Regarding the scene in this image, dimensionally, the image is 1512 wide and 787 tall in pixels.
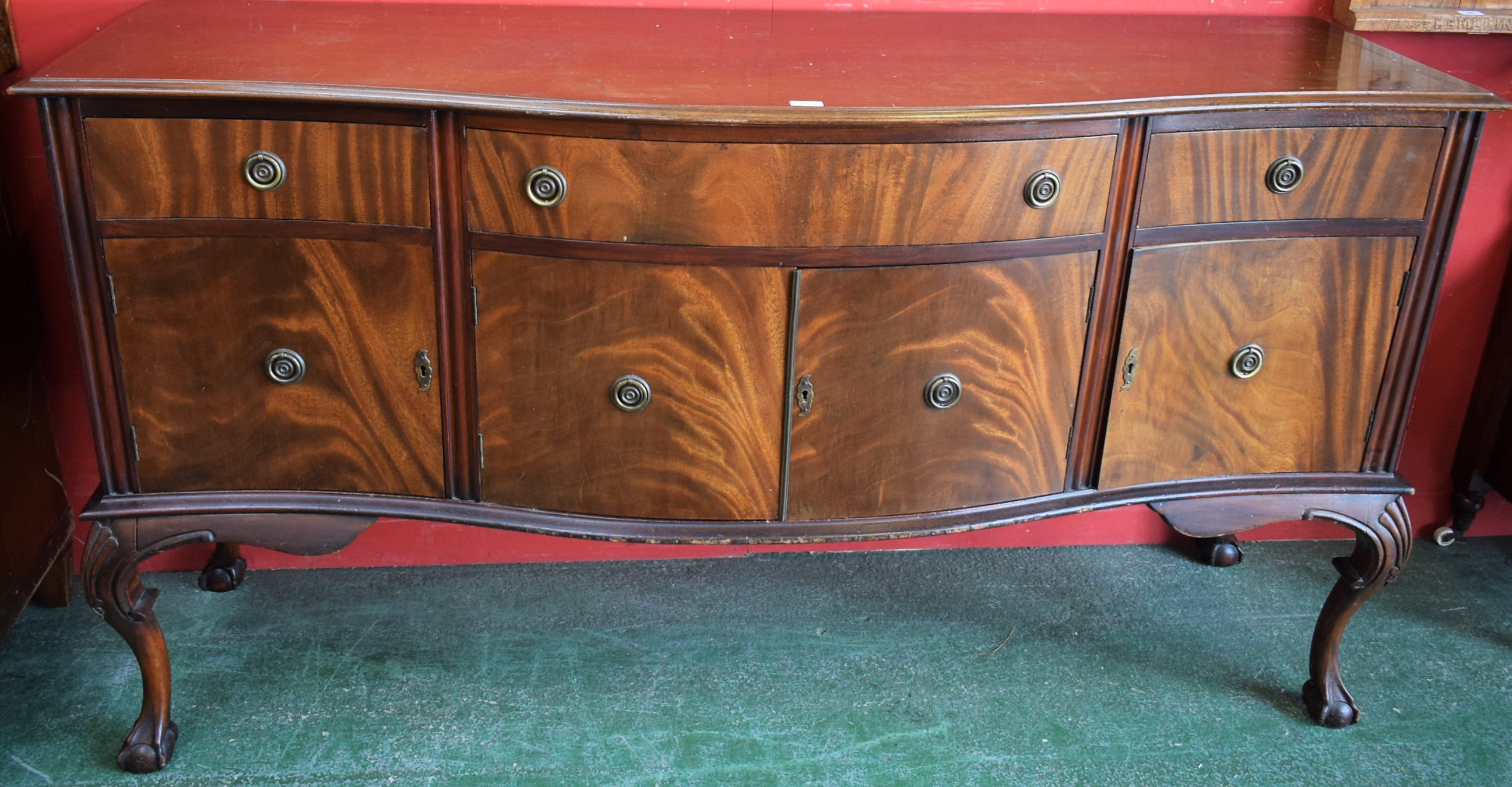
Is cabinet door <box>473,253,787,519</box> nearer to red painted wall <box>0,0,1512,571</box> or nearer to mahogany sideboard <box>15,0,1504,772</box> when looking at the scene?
mahogany sideboard <box>15,0,1504,772</box>

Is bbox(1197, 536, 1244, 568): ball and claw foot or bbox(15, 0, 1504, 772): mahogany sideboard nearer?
bbox(15, 0, 1504, 772): mahogany sideboard

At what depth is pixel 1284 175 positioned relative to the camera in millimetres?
1755

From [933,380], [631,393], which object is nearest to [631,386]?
[631,393]

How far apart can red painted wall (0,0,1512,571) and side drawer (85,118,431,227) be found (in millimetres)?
578

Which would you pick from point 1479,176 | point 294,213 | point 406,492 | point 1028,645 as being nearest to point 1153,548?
point 1028,645

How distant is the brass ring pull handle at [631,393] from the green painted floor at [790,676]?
612mm

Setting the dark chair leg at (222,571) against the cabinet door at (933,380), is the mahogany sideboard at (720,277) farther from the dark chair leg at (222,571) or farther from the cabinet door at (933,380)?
the dark chair leg at (222,571)

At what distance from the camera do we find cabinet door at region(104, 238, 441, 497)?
169 cm

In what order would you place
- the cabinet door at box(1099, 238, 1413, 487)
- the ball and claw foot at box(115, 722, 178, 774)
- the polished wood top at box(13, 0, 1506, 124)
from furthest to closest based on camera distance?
the ball and claw foot at box(115, 722, 178, 774) → the cabinet door at box(1099, 238, 1413, 487) → the polished wood top at box(13, 0, 1506, 124)

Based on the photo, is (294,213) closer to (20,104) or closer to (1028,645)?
(20,104)

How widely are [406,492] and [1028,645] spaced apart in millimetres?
1111

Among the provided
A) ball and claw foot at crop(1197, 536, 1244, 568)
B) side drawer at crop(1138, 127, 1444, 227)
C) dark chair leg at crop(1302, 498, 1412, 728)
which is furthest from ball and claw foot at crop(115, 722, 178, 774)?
ball and claw foot at crop(1197, 536, 1244, 568)

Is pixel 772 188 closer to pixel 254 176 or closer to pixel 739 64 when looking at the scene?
pixel 739 64

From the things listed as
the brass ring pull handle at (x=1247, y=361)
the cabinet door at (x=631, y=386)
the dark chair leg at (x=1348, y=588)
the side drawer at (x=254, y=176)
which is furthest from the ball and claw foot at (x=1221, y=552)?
the side drawer at (x=254, y=176)
